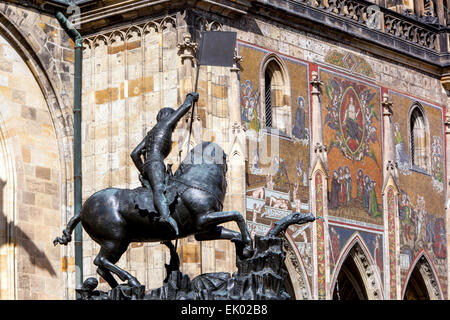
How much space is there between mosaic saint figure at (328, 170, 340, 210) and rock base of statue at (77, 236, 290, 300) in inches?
440

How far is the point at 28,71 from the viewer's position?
77.3 ft

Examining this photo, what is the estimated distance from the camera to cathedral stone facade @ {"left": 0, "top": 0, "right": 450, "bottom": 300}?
75.0 feet

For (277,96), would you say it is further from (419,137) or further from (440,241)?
(440,241)

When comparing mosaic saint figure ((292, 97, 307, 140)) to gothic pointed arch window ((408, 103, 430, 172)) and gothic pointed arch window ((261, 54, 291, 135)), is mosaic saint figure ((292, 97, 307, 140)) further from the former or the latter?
gothic pointed arch window ((408, 103, 430, 172))

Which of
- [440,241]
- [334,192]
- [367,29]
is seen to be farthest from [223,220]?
[440,241]

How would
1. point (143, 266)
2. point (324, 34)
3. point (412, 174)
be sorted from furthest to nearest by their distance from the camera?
point (412, 174) < point (324, 34) < point (143, 266)

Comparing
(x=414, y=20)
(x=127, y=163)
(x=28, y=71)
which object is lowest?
(x=127, y=163)

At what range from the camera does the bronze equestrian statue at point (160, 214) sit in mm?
15078

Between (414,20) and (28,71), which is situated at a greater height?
(414,20)

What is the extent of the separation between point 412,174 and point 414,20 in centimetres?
340

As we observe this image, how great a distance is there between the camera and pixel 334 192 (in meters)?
25.9
